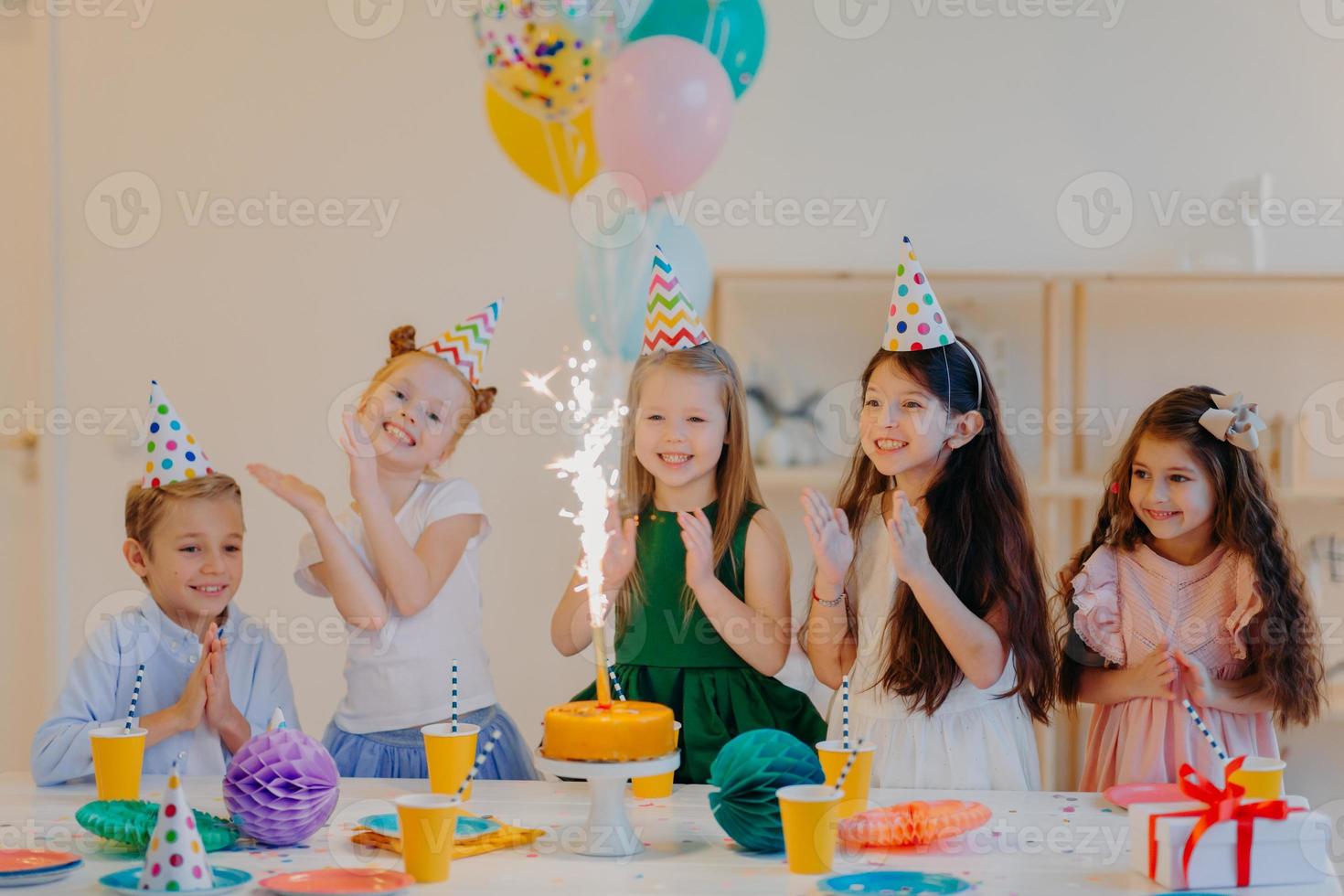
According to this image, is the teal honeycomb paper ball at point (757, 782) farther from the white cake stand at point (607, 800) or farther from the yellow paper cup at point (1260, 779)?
the yellow paper cup at point (1260, 779)

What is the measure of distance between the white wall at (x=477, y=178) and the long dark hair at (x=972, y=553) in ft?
4.69

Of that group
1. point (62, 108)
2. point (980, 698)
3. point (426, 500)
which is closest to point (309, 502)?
point (426, 500)

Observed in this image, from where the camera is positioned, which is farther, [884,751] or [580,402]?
[884,751]

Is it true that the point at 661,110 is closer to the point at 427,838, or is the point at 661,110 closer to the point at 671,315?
the point at 671,315

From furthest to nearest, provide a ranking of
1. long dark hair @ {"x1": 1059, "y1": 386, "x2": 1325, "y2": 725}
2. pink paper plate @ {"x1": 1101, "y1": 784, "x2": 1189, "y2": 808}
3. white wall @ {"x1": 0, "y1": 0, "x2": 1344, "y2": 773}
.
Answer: white wall @ {"x1": 0, "y1": 0, "x2": 1344, "y2": 773}, long dark hair @ {"x1": 1059, "y1": 386, "x2": 1325, "y2": 725}, pink paper plate @ {"x1": 1101, "y1": 784, "x2": 1189, "y2": 808}

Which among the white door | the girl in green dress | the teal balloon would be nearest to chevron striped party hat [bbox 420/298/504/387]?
the girl in green dress

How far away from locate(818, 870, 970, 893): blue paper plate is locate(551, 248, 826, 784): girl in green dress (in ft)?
2.37

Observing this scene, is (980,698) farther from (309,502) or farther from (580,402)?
(309,502)

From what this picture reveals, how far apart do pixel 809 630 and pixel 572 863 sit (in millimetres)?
747

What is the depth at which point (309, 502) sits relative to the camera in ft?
6.98

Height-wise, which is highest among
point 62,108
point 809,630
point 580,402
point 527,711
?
point 62,108

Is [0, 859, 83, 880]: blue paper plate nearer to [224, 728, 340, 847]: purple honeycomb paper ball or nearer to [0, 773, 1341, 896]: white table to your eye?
[0, 773, 1341, 896]: white table

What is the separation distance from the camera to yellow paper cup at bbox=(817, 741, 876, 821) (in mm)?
1478

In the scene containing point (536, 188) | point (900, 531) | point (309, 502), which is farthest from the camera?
point (536, 188)
